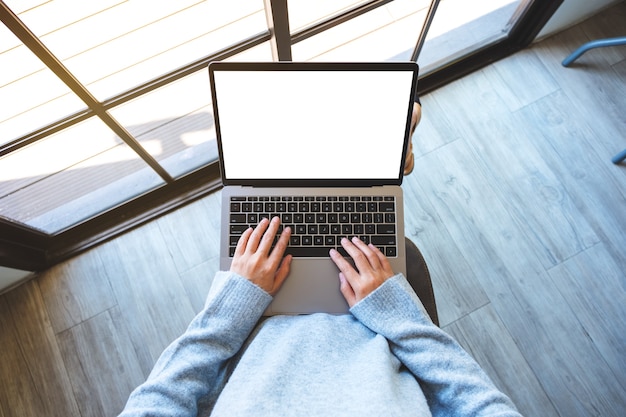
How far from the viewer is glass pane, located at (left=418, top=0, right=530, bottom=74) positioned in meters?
1.54

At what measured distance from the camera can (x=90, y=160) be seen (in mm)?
1279

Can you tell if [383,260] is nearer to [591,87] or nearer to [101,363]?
[101,363]

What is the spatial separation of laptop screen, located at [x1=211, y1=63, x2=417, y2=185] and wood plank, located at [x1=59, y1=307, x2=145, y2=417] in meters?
0.83

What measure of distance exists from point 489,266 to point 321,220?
2.66 ft

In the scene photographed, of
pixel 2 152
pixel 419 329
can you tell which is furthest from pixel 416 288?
pixel 2 152

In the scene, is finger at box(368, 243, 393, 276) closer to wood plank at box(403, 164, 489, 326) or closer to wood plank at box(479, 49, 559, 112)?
wood plank at box(403, 164, 489, 326)

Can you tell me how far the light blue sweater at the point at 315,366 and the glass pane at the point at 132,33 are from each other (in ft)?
1.97

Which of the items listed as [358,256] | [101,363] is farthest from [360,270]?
[101,363]

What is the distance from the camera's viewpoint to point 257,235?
867 mm

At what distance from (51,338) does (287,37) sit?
1.24 meters

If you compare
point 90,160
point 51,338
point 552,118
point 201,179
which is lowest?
point 552,118

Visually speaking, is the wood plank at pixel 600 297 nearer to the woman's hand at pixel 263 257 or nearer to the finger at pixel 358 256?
the finger at pixel 358 256

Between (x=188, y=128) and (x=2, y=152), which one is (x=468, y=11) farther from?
(x=2, y=152)

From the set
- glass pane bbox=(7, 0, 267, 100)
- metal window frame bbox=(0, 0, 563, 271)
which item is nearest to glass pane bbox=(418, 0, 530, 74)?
metal window frame bbox=(0, 0, 563, 271)
